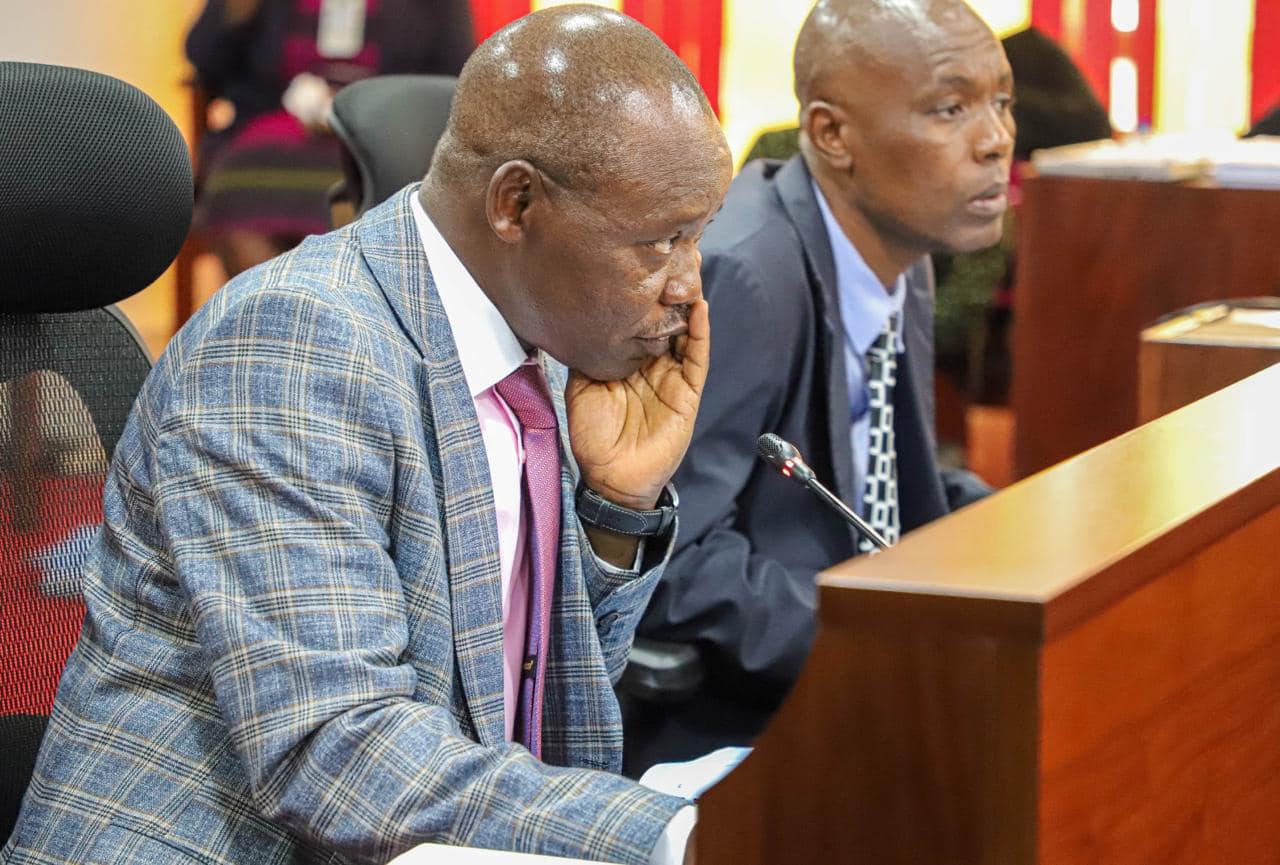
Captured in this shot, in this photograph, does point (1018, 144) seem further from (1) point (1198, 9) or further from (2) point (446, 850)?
(2) point (446, 850)

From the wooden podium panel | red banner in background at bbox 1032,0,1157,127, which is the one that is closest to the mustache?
the wooden podium panel

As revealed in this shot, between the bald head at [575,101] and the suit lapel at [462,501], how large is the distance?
0.34ft

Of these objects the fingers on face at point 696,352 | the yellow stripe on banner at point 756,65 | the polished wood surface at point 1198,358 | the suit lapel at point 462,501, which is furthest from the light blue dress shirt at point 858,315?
the yellow stripe on banner at point 756,65

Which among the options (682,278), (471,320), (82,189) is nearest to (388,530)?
(471,320)

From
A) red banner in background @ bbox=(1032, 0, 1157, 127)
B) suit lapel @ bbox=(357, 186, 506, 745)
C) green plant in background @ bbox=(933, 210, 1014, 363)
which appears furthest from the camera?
red banner in background @ bbox=(1032, 0, 1157, 127)

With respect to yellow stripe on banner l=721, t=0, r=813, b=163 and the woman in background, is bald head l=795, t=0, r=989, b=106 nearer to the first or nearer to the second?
the woman in background

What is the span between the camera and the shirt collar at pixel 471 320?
46.3 inches

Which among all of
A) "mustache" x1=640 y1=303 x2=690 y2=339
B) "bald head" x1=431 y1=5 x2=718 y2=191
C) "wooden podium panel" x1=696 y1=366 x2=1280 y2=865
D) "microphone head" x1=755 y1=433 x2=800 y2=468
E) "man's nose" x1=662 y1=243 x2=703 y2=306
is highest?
"bald head" x1=431 y1=5 x2=718 y2=191

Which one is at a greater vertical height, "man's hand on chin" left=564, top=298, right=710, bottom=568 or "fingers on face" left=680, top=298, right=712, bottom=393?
"fingers on face" left=680, top=298, right=712, bottom=393

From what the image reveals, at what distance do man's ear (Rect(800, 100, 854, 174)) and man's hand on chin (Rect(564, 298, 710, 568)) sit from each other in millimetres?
717

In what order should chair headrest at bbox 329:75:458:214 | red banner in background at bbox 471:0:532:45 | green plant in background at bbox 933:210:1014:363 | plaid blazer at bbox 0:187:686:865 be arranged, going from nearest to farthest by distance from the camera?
plaid blazer at bbox 0:187:686:865
chair headrest at bbox 329:75:458:214
green plant in background at bbox 933:210:1014:363
red banner in background at bbox 471:0:532:45

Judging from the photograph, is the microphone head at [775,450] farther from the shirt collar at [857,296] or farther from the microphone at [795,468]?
the shirt collar at [857,296]

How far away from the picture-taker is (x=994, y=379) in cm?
440

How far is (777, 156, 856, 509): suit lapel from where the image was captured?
5.89 feet
